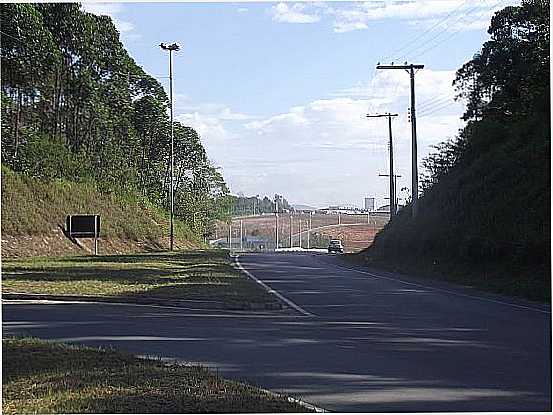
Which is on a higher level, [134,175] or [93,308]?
[134,175]

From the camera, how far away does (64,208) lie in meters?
51.5

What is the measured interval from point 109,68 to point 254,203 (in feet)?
398

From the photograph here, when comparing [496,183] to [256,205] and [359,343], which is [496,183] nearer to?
[359,343]

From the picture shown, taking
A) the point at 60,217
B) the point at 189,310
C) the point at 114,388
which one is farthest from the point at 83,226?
the point at 114,388

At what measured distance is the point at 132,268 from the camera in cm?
3341

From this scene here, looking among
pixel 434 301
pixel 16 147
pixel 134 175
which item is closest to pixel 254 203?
pixel 134 175

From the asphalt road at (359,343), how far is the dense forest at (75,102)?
27958 mm

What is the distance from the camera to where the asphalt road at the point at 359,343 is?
9.10 metres

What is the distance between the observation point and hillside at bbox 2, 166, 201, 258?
45469 mm

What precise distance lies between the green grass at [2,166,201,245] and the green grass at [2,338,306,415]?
35.0m

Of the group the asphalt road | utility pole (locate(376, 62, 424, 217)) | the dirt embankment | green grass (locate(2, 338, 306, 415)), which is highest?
utility pole (locate(376, 62, 424, 217))

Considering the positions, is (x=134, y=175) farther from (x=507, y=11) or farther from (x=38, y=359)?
(x=38, y=359)

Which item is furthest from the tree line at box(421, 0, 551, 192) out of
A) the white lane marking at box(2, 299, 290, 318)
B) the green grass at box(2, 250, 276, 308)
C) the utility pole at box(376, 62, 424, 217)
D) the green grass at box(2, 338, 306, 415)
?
the green grass at box(2, 338, 306, 415)

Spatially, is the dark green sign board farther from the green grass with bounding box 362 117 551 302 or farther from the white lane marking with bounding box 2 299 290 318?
the white lane marking with bounding box 2 299 290 318
